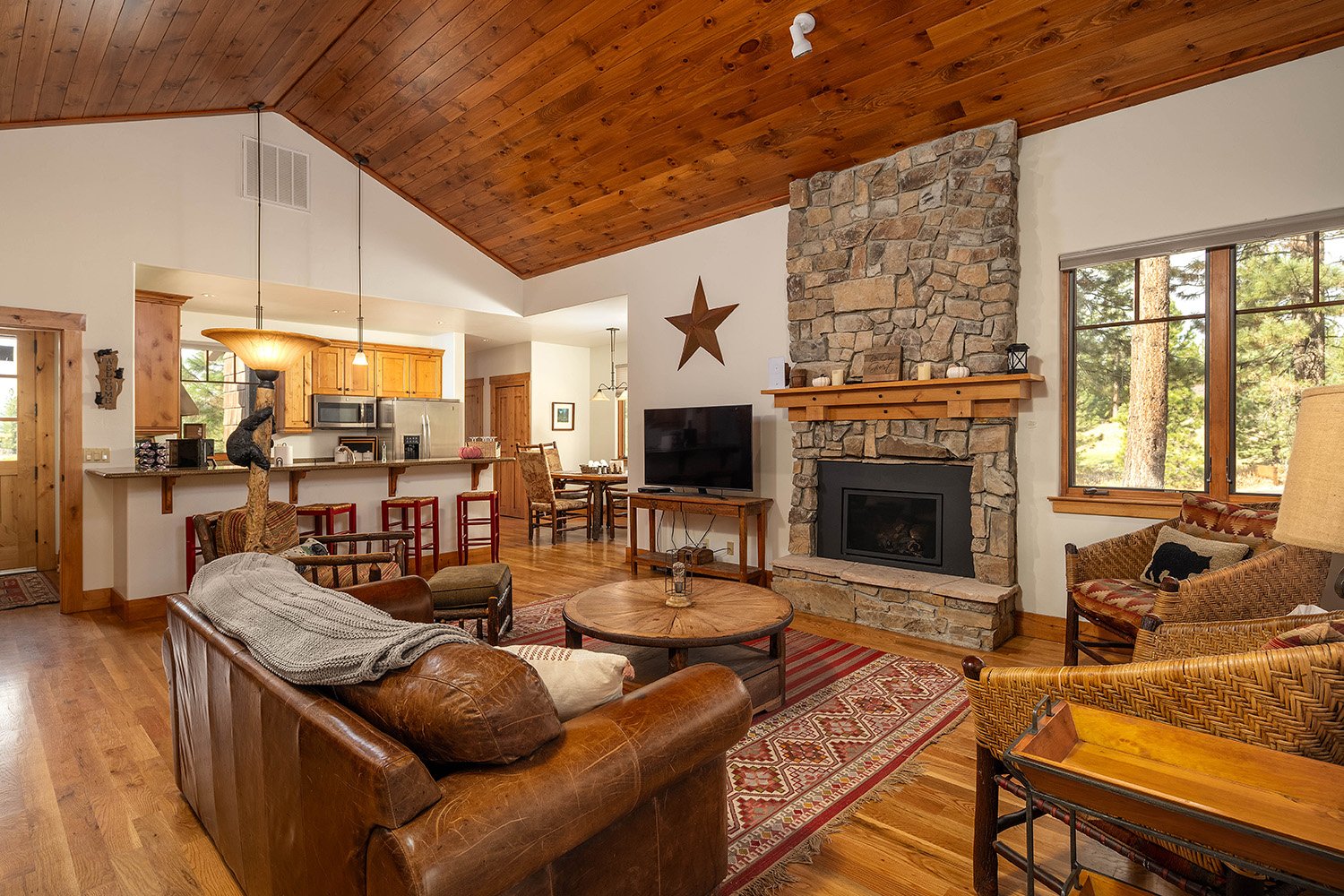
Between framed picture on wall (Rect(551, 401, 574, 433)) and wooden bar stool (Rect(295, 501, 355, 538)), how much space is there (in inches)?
163

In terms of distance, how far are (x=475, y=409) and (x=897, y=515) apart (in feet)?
24.4

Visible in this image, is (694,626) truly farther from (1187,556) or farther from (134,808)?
(1187,556)

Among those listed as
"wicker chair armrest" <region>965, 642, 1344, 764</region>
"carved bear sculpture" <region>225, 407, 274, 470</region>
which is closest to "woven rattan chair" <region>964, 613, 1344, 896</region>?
"wicker chair armrest" <region>965, 642, 1344, 764</region>

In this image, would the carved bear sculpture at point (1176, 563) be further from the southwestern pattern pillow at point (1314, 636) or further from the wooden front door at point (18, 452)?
the wooden front door at point (18, 452)

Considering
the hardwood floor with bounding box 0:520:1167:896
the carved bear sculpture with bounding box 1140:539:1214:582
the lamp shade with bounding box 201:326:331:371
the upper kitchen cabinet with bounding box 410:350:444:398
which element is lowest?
the hardwood floor with bounding box 0:520:1167:896

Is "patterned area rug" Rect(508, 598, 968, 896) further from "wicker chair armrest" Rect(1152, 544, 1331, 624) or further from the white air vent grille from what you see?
the white air vent grille

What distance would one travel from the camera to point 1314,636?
58.7 inches

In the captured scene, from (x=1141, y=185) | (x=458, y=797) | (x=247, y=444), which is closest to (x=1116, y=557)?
(x=1141, y=185)

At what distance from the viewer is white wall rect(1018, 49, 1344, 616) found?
334 cm

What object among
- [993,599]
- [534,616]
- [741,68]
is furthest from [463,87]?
[993,599]

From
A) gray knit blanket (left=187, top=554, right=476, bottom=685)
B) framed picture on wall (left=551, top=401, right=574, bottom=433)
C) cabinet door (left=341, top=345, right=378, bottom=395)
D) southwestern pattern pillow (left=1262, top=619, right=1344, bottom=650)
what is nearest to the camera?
gray knit blanket (left=187, top=554, right=476, bottom=685)

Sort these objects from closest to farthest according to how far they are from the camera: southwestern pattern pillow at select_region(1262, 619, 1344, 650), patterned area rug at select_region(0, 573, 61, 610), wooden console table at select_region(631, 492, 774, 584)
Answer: southwestern pattern pillow at select_region(1262, 619, 1344, 650), patterned area rug at select_region(0, 573, 61, 610), wooden console table at select_region(631, 492, 774, 584)

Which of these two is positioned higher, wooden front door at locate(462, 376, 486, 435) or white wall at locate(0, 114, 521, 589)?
white wall at locate(0, 114, 521, 589)

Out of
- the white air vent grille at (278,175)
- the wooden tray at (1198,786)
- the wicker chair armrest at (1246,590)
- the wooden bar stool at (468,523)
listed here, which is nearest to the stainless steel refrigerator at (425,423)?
the wooden bar stool at (468,523)
